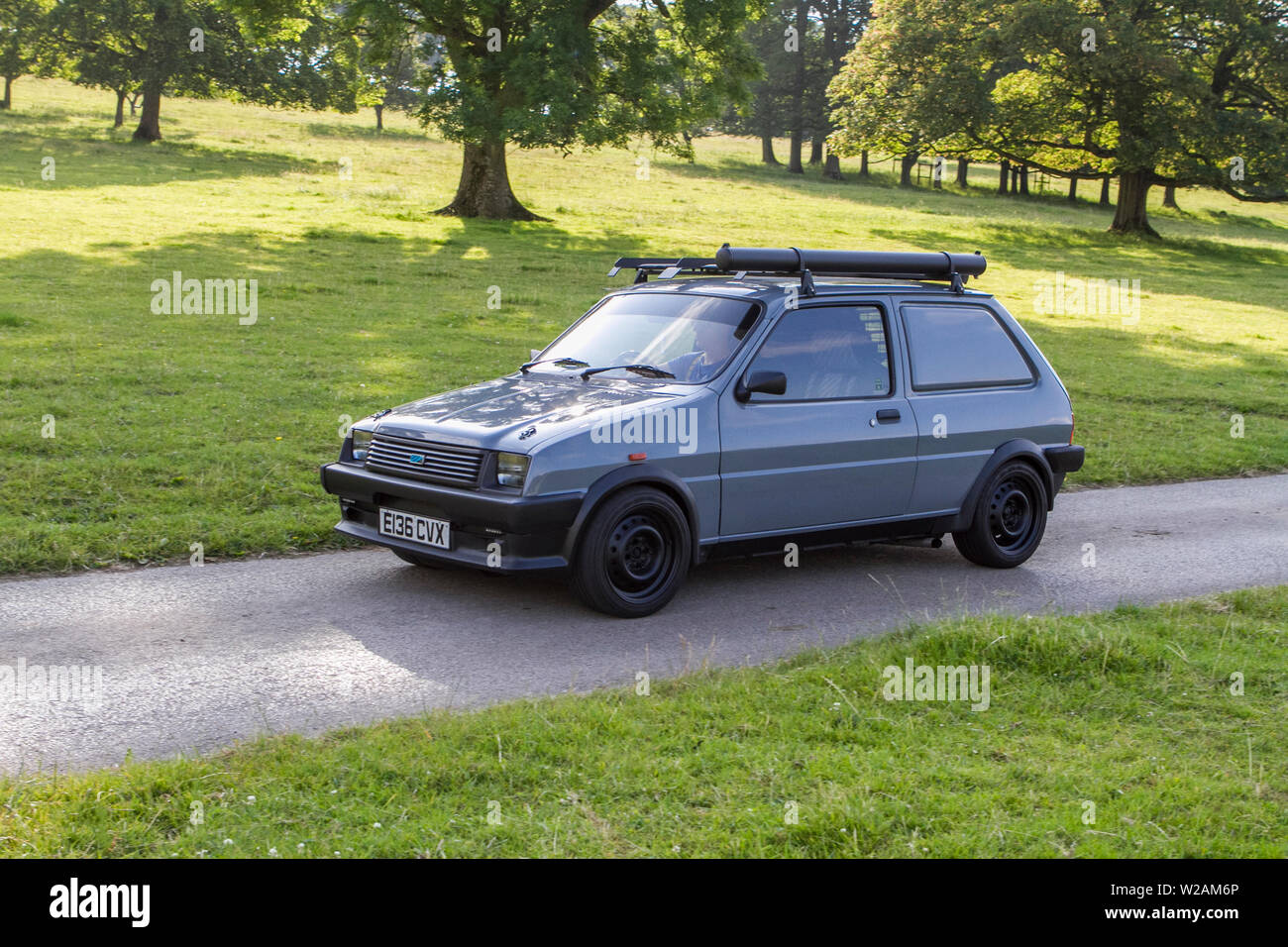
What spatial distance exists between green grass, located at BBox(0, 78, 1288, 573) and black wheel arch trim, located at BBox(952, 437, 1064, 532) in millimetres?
3249

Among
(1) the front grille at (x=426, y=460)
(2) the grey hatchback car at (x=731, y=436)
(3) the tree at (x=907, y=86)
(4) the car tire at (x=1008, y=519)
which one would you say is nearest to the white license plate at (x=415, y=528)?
(2) the grey hatchback car at (x=731, y=436)

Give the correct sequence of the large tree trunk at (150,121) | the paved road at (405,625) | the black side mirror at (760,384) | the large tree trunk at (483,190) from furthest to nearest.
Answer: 1. the large tree trunk at (150,121)
2. the large tree trunk at (483,190)
3. the black side mirror at (760,384)
4. the paved road at (405,625)

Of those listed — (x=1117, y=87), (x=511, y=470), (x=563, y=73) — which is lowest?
(x=511, y=470)

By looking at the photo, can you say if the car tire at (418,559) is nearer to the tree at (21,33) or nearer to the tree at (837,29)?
the tree at (21,33)

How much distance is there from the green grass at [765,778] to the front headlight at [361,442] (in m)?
2.76

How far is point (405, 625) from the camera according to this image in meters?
6.68

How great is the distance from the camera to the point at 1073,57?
3922 cm

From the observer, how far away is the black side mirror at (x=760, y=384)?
741 centimetres

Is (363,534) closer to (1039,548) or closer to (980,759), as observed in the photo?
(980,759)

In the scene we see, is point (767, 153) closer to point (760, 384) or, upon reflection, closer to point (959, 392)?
point (959, 392)

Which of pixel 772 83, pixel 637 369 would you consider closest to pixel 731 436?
pixel 637 369

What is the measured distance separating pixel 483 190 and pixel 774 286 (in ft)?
85.5

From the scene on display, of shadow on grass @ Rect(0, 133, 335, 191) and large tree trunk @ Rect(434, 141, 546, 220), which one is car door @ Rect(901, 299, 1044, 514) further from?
shadow on grass @ Rect(0, 133, 335, 191)

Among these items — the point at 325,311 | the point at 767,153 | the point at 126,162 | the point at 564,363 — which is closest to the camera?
the point at 564,363
